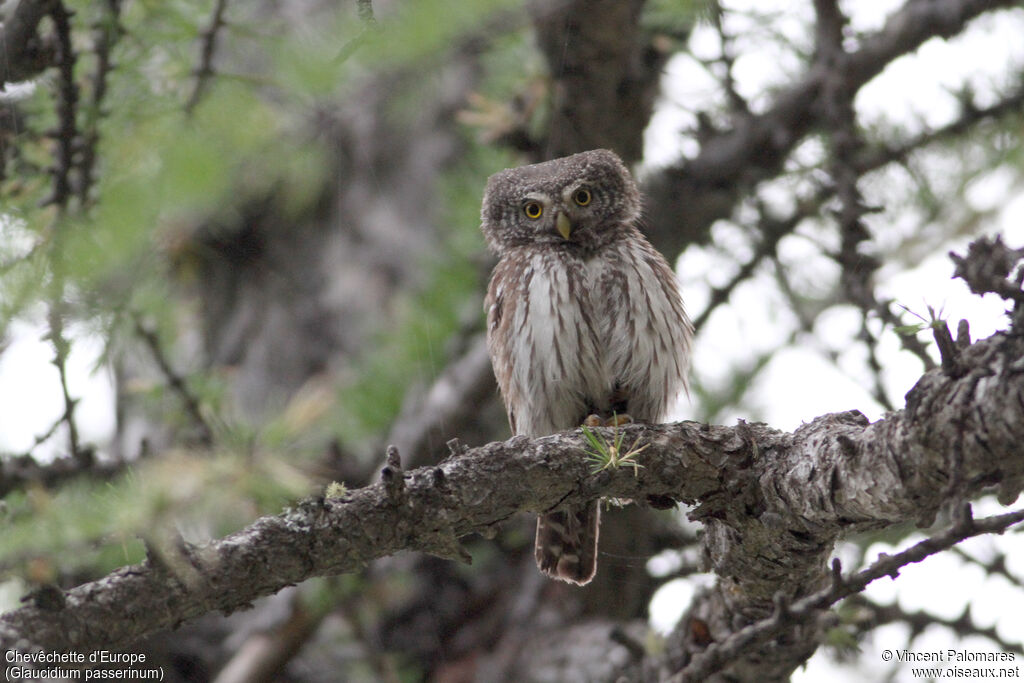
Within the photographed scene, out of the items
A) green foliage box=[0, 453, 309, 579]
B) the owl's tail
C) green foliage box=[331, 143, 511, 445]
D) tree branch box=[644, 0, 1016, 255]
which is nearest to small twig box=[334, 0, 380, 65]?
green foliage box=[0, 453, 309, 579]

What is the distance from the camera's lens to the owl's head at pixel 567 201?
383cm

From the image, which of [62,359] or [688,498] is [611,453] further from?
[62,359]

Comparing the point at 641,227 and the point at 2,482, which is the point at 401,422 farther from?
the point at 2,482

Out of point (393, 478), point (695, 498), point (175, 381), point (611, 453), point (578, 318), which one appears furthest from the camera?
point (578, 318)

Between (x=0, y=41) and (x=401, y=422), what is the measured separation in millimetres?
2337

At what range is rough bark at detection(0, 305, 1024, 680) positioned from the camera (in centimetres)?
170

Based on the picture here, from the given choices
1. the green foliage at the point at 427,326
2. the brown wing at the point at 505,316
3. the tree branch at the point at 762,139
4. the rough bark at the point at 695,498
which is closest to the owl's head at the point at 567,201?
the brown wing at the point at 505,316

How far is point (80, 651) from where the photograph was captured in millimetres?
1997

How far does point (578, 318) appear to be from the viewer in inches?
140

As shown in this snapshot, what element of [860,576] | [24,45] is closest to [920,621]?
[860,576]

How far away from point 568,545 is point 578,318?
0.85 metres

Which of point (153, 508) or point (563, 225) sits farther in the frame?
point (563, 225)

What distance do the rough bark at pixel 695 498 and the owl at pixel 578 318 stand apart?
88 cm

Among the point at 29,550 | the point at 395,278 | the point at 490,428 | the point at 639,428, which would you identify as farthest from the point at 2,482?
the point at 395,278
